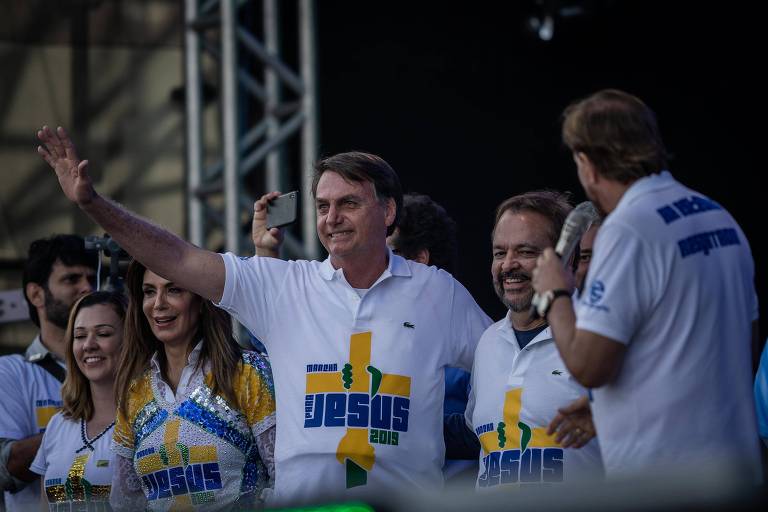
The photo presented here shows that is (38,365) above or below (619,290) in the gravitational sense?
below

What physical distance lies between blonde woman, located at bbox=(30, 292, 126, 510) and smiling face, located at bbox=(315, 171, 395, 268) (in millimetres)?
962

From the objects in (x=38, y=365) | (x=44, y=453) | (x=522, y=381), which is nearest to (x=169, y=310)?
(x=44, y=453)

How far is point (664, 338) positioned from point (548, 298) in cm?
23

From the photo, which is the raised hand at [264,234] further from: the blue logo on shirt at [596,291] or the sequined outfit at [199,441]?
the blue logo on shirt at [596,291]

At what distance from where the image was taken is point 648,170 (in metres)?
2.29

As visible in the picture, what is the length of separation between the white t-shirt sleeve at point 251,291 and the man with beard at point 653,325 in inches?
43.9

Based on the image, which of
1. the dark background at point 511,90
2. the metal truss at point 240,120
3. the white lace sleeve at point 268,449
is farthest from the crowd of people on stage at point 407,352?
the dark background at point 511,90

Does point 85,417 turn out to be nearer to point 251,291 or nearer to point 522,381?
point 251,291

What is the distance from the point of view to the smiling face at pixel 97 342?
12.3 feet

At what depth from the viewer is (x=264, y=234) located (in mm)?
3441

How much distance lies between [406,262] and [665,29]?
2.88 meters

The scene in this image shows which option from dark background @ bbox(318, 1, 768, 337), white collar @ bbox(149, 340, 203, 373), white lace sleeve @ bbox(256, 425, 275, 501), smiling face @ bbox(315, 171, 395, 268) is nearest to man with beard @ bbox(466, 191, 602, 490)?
smiling face @ bbox(315, 171, 395, 268)

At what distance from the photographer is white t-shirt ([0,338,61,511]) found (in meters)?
3.97

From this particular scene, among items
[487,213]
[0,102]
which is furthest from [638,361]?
[0,102]
